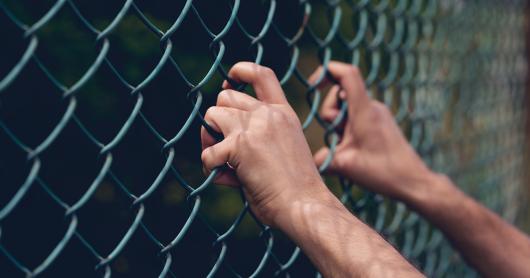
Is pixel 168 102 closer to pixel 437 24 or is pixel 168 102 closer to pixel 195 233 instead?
pixel 195 233

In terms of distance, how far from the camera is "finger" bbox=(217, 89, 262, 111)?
1356mm

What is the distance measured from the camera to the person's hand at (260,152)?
133 centimetres

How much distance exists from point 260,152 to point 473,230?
0.99 m

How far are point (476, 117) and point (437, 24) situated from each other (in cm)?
69

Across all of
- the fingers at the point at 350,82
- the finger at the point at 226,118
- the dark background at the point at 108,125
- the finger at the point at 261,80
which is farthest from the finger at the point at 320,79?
the finger at the point at 226,118

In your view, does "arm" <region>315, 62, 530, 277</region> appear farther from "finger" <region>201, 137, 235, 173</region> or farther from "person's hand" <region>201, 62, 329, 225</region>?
"finger" <region>201, 137, 235, 173</region>

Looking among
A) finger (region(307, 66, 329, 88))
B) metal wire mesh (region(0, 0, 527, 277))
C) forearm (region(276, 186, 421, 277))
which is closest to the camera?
metal wire mesh (region(0, 0, 527, 277))

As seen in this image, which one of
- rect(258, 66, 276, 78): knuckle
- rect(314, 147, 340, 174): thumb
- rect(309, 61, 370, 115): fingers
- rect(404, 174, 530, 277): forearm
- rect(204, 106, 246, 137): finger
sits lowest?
rect(404, 174, 530, 277): forearm

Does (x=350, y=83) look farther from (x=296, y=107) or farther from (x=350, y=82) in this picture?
(x=296, y=107)

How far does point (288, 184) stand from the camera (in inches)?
53.0

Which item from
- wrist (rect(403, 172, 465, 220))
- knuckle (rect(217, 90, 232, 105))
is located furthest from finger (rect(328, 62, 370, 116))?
knuckle (rect(217, 90, 232, 105))

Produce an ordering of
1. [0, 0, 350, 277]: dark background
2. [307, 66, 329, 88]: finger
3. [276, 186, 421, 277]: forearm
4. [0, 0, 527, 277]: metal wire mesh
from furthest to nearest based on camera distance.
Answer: [0, 0, 350, 277]: dark background, [307, 66, 329, 88]: finger, [276, 186, 421, 277]: forearm, [0, 0, 527, 277]: metal wire mesh

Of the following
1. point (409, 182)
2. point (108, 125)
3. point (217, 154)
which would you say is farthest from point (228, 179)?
point (108, 125)

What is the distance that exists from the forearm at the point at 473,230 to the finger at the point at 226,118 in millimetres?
850
